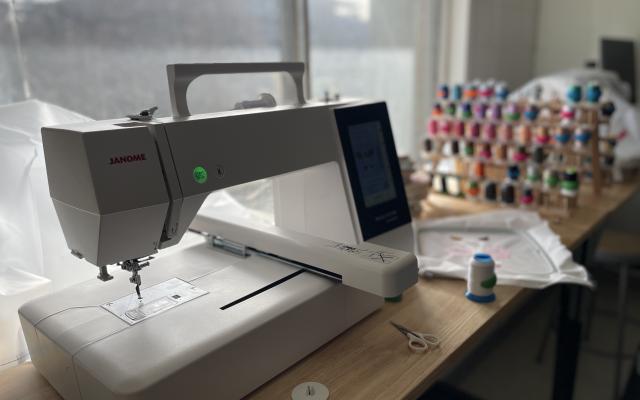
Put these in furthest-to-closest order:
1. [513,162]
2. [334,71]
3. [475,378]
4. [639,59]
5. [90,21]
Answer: [639,59] < [475,378] < [334,71] < [513,162] < [90,21]

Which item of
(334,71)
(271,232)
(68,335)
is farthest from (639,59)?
(68,335)

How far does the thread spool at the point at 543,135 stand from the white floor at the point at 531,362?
0.89m

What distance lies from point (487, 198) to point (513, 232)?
1.03ft

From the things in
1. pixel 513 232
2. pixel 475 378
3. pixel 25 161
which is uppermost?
pixel 25 161

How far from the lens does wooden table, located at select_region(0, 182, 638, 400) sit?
75 cm

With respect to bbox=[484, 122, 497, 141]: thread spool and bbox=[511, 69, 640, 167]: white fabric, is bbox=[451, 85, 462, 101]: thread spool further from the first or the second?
bbox=[511, 69, 640, 167]: white fabric

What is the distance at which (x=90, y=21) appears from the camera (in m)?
1.13

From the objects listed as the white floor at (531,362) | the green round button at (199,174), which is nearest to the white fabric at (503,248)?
the green round button at (199,174)

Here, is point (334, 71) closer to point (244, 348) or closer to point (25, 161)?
point (25, 161)

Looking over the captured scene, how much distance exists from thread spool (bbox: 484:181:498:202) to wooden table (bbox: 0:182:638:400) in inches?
25.5

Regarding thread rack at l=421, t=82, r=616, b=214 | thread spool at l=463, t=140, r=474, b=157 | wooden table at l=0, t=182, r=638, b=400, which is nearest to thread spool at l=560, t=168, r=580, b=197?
thread rack at l=421, t=82, r=616, b=214

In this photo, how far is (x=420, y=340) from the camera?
861mm

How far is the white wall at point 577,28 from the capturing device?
285 cm

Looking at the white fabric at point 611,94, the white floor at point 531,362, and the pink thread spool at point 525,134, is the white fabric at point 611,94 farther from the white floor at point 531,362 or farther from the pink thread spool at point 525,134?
the white floor at point 531,362
